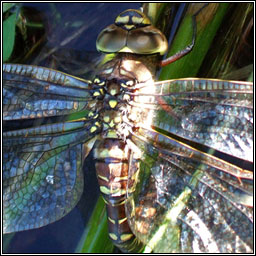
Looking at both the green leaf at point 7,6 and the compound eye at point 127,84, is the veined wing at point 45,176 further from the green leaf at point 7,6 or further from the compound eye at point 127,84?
the green leaf at point 7,6

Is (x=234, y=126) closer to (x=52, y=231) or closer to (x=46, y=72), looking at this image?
(x=46, y=72)

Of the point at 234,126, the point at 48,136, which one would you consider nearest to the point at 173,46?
the point at 234,126

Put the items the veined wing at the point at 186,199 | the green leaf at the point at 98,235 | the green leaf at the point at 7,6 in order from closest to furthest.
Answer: the veined wing at the point at 186,199
the green leaf at the point at 98,235
the green leaf at the point at 7,6

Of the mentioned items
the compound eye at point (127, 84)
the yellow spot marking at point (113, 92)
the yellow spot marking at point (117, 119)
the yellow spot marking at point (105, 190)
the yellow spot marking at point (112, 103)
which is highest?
the compound eye at point (127, 84)

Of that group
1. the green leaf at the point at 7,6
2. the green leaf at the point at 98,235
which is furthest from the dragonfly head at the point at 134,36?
the green leaf at the point at 98,235

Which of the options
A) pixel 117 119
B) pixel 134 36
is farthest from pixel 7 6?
pixel 117 119

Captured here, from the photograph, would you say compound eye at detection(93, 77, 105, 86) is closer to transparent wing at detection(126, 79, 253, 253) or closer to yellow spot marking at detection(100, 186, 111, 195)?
transparent wing at detection(126, 79, 253, 253)
